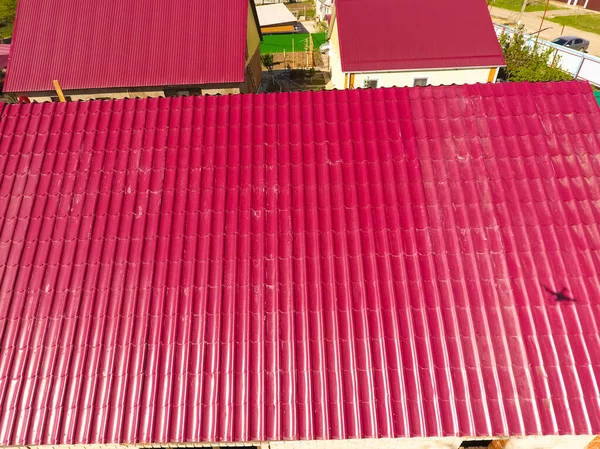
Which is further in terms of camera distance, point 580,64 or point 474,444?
point 580,64

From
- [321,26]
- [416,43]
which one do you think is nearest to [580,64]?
[416,43]

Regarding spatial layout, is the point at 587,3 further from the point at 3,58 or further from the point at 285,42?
the point at 3,58

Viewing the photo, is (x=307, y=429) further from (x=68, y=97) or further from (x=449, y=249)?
(x=68, y=97)

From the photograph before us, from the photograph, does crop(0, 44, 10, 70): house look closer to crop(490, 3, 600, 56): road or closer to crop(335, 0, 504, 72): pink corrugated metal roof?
crop(335, 0, 504, 72): pink corrugated metal roof

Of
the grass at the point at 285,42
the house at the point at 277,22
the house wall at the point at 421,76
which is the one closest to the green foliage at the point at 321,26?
the grass at the point at 285,42

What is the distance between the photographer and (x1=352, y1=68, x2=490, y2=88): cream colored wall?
20.0 m

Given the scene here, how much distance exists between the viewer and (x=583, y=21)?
37.9 metres

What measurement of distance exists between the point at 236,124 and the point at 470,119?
12.3 ft

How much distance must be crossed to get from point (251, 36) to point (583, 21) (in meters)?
35.7

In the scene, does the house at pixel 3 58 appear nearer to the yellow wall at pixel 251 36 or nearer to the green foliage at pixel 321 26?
the yellow wall at pixel 251 36

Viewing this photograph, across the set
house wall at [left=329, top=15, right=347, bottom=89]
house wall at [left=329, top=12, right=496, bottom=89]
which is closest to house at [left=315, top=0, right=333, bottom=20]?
house wall at [left=329, top=15, right=347, bottom=89]

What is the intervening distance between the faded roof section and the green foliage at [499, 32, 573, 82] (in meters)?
18.5

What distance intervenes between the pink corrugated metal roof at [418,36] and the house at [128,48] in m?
5.93

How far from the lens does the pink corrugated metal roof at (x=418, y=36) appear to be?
1950 cm
